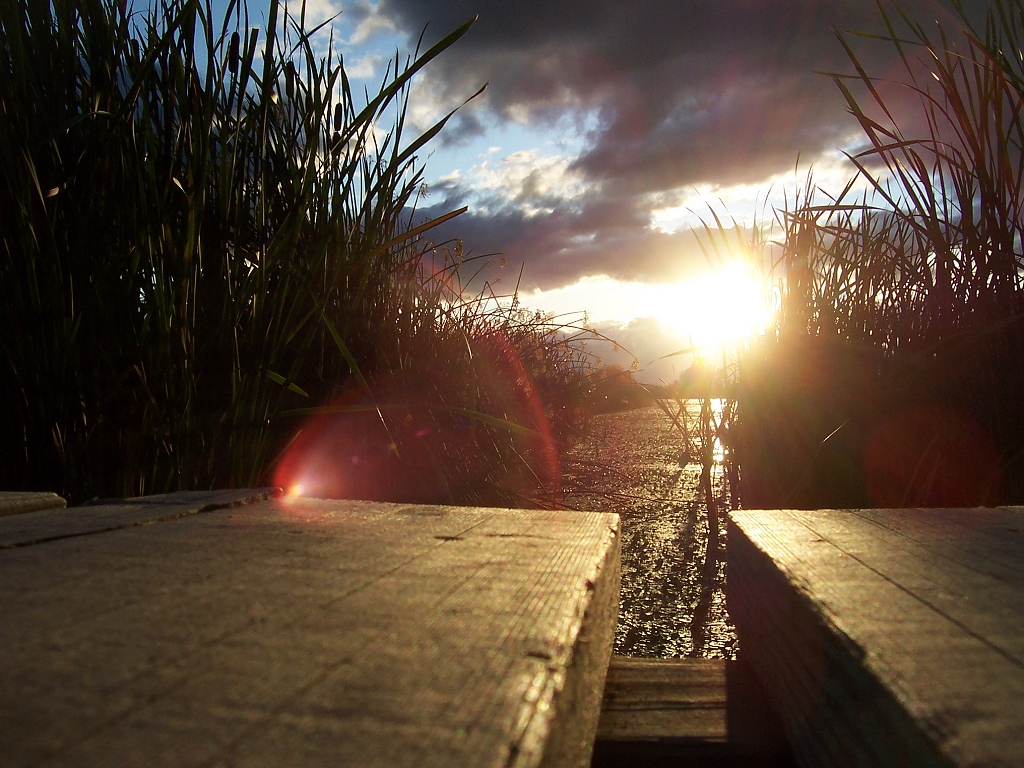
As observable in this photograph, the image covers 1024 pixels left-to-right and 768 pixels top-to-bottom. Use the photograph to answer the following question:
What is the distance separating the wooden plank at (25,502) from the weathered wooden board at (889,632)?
0.87m

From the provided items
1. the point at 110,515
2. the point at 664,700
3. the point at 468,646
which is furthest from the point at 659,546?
the point at 468,646

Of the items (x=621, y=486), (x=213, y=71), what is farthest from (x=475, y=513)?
(x=621, y=486)

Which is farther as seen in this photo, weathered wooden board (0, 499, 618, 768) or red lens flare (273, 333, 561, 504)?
red lens flare (273, 333, 561, 504)

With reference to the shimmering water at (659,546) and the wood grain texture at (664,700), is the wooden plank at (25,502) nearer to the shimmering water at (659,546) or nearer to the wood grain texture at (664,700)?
the wood grain texture at (664,700)

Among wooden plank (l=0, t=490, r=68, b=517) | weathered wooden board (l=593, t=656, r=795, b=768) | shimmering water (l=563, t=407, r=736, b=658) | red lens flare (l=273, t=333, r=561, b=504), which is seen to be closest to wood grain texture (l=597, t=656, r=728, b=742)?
weathered wooden board (l=593, t=656, r=795, b=768)

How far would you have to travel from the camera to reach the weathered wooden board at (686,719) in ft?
2.25

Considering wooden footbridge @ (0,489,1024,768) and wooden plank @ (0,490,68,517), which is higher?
wooden plank @ (0,490,68,517)

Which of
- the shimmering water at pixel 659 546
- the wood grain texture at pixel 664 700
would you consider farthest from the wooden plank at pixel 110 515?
the shimmering water at pixel 659 546

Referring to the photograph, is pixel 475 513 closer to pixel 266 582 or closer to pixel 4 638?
pixel 266 582

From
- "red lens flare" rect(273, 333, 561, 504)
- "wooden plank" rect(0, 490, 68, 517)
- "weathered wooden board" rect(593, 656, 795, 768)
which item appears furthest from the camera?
"red lens flare" rect(273, 333, 561, 504)

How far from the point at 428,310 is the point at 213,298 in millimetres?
1037

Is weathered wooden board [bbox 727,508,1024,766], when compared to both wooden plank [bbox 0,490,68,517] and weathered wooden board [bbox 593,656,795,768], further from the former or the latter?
wooden plank [bbox 0,490,68,517]

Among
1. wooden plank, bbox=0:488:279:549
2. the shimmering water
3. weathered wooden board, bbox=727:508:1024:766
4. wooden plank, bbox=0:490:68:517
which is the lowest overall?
the shimmering water

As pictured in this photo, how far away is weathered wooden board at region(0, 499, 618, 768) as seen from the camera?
36 cm
